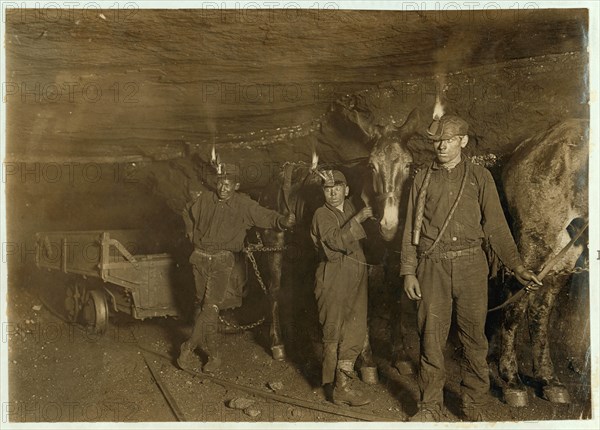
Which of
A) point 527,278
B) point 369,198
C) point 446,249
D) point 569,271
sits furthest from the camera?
point 369,198

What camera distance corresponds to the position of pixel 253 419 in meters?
5.05

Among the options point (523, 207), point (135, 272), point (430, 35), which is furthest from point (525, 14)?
point (135, 272)

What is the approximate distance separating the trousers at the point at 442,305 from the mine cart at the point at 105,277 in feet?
11.1

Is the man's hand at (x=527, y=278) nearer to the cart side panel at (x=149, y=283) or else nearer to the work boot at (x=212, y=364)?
the work boot at (x=212, y=364)

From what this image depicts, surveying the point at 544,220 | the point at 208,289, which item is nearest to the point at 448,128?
the point at 544,220

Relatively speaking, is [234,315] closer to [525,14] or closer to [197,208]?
[197,208]

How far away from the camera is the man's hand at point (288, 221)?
5.90 m

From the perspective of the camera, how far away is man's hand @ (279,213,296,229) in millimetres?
5898

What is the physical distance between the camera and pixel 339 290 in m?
5.09

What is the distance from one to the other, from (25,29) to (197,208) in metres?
2.20

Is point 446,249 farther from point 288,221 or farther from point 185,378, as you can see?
point 185,378

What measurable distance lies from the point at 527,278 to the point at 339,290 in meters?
1.49

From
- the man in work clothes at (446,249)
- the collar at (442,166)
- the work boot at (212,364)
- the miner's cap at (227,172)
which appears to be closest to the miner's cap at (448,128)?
the man in work clothes at (446,249)

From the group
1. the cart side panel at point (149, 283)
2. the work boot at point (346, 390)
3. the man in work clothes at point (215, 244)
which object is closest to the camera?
the work boot at point (346, 390)
